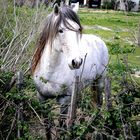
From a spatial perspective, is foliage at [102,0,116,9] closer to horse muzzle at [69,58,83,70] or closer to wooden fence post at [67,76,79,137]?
horse muzzle at [69,58,83,70]

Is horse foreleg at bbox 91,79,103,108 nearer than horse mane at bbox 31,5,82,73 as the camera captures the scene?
No

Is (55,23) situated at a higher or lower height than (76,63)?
higher

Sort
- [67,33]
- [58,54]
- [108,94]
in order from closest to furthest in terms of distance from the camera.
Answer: [108,94], [67,33], [58,54]

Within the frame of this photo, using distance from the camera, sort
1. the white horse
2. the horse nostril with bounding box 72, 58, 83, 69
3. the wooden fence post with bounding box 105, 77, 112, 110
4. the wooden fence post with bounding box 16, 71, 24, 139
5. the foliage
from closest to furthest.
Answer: the wooden fence post with bounding box 105, 77, 112, 110
the wooden fence post with bounding box 16, 71, 24, 139
the horse nostril with bounding box 72, 58, 83, 69
the white horse
the foliage

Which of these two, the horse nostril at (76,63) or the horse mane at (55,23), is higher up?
the horse mane at (55,23)

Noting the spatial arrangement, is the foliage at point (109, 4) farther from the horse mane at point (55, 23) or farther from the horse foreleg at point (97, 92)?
the horse mane at point (55, 23)

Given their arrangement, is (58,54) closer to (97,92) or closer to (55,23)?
(55,23)

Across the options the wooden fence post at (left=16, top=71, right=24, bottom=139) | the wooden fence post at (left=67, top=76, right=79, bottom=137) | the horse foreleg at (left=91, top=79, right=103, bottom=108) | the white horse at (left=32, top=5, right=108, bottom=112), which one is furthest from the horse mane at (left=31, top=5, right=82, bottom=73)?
the wooden fence post at (left=67, top=76, right=79, bottom=137)

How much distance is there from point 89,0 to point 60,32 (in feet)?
119

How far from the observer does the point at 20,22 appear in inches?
340

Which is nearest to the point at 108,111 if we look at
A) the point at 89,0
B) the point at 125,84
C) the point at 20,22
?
the point at 125,84

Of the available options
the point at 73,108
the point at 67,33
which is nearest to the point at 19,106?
the point at 73,108

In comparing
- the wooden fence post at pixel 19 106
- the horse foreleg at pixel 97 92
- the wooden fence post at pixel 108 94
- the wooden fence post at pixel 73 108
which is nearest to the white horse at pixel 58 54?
the horse foreleg at pixel 97 92

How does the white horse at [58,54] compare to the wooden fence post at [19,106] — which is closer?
the wooden fence post at [19,106]
